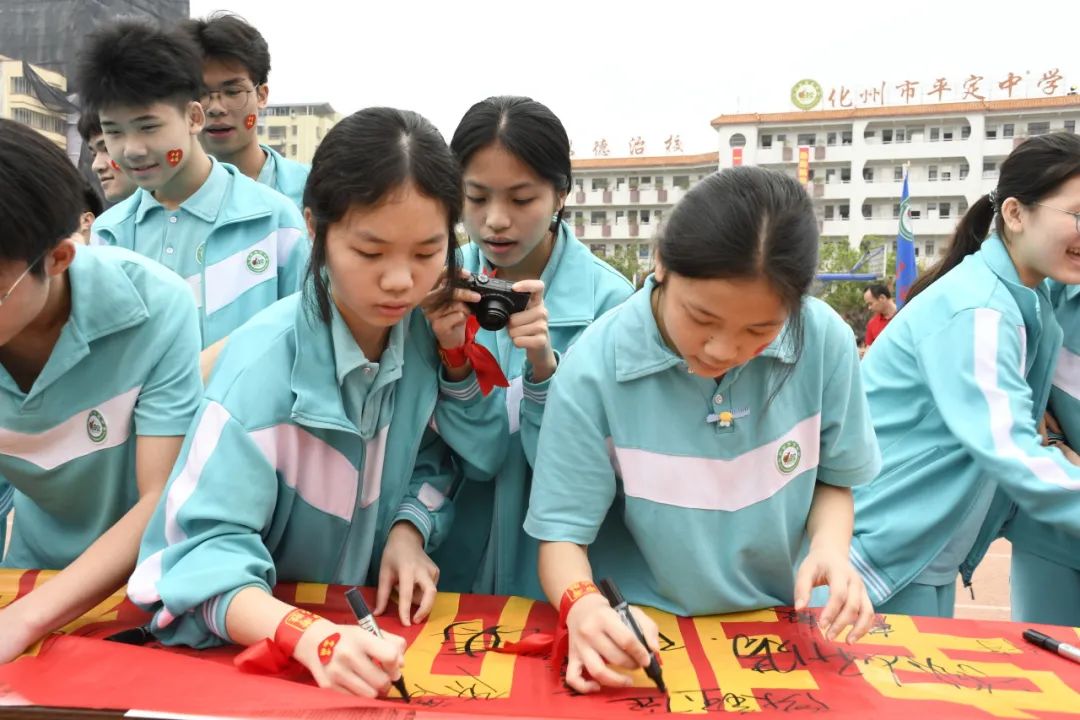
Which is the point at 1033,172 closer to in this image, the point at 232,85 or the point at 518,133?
the point at 518,133

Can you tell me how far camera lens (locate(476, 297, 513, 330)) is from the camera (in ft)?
5.45

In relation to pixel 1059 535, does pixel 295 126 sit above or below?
above

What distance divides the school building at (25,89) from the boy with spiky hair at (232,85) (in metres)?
6.04

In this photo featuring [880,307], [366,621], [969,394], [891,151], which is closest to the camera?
[366,621]

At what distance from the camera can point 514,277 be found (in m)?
2.12

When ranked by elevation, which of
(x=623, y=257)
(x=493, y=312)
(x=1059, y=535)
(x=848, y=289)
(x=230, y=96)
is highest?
(x=230, y=96)

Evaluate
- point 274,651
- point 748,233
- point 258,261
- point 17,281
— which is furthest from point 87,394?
point 748,233

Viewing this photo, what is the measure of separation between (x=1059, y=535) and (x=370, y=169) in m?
1.79

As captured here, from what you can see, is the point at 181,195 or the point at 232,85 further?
the point at 232,85

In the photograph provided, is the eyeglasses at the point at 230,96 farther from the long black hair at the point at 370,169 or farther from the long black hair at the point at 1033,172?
the long black hair at the point at 1033,172

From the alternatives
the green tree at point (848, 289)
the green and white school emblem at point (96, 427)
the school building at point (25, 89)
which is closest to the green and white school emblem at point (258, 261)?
the green and white school emblem at point (96, 427)

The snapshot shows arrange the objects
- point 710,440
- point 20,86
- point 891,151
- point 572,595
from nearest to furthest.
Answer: point 572,595, point 710,440, point 20,86, point 891,151

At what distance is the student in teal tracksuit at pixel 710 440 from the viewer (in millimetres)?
1366

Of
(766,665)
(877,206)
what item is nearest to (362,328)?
(766,665)
